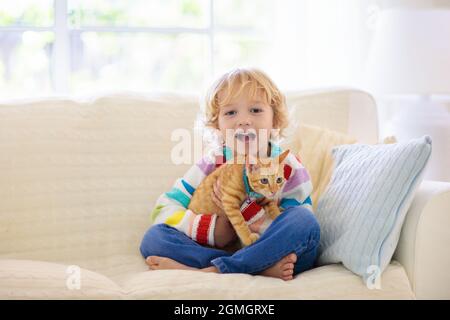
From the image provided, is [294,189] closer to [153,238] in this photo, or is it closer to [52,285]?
[153,238]

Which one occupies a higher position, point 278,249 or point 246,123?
point 246,123

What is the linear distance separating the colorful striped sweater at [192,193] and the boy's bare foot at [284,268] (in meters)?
0.14

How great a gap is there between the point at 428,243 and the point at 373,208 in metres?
0.14

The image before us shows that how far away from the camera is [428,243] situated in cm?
150

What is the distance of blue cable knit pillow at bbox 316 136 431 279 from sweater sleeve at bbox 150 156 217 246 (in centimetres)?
30

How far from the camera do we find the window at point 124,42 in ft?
8.93

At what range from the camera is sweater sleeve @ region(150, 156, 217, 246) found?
170 centimetres

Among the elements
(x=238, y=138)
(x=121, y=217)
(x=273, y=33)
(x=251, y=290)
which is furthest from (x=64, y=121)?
(x=273, y=33)

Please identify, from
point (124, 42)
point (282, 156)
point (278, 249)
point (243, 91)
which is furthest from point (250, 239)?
point (124, 42)

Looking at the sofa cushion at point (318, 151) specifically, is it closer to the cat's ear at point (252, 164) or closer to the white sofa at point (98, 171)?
the white sofa at point (98, 171)
